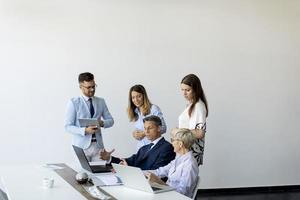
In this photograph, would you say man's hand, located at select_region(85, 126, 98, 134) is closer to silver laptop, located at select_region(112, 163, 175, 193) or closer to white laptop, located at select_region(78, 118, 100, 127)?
white laptop, located at select_region(78, 118, 100, 127)

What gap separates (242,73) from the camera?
603 cm

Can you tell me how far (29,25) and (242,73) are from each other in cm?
279

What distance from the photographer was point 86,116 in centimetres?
448

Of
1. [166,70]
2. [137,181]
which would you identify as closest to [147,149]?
[137,181]

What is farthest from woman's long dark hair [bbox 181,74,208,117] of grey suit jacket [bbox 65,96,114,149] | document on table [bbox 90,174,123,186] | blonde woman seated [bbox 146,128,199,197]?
document on table [bbox 90,174,123,186]

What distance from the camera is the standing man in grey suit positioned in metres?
4.30

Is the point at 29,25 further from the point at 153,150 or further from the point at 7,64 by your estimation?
the point at 153,150

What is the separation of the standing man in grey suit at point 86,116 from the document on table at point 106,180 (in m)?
0.72

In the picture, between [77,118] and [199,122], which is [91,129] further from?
[199,122]

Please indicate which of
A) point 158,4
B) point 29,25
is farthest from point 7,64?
point 158,4

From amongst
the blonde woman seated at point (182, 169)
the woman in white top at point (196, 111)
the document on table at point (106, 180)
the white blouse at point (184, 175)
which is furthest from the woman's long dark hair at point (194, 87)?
the document on table at point (106, 180)

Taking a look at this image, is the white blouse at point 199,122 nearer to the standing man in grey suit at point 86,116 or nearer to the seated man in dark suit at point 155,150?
the seated man in dark suit at point 155,150

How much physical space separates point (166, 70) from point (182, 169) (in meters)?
2.52

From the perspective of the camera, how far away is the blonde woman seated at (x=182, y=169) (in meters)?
3.26
